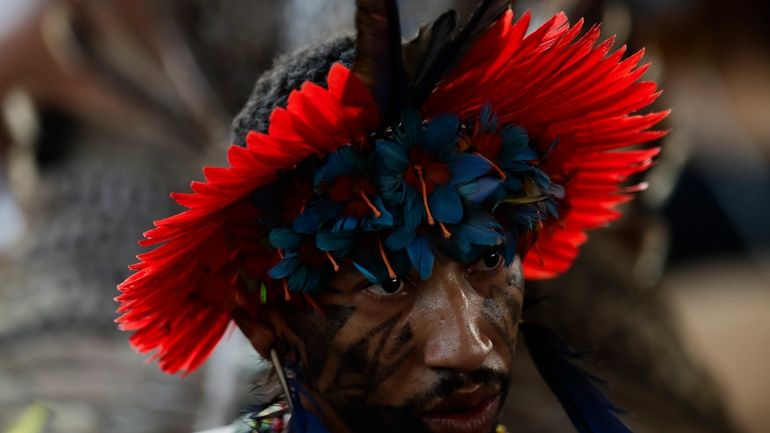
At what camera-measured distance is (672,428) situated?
3139 millimetres

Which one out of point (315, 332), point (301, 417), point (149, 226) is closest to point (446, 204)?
point (315, 332)

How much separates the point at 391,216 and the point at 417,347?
0.17 meters

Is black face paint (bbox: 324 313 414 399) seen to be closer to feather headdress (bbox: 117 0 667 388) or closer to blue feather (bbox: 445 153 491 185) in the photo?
feather headdress (bbox: 117 0 667 388)

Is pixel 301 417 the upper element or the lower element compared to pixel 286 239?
lower

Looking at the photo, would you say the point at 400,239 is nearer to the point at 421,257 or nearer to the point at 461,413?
the point at 421,257

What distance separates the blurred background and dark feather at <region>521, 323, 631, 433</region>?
927mm

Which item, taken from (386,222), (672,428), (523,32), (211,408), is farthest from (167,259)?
(672,428)

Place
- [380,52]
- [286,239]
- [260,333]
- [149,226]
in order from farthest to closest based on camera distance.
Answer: [149,226], [260,333], [286,239], [380,52]

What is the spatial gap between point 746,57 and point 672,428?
10.4ft

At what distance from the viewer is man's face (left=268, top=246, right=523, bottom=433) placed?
4.11 feet

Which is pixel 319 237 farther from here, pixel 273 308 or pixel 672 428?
pixel 672 428

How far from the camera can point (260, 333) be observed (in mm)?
1387

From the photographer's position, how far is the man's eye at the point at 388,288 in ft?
4.17

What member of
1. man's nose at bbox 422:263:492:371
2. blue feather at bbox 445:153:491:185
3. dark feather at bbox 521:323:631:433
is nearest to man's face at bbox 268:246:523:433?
man's nose at bbox 422:263:492:371
